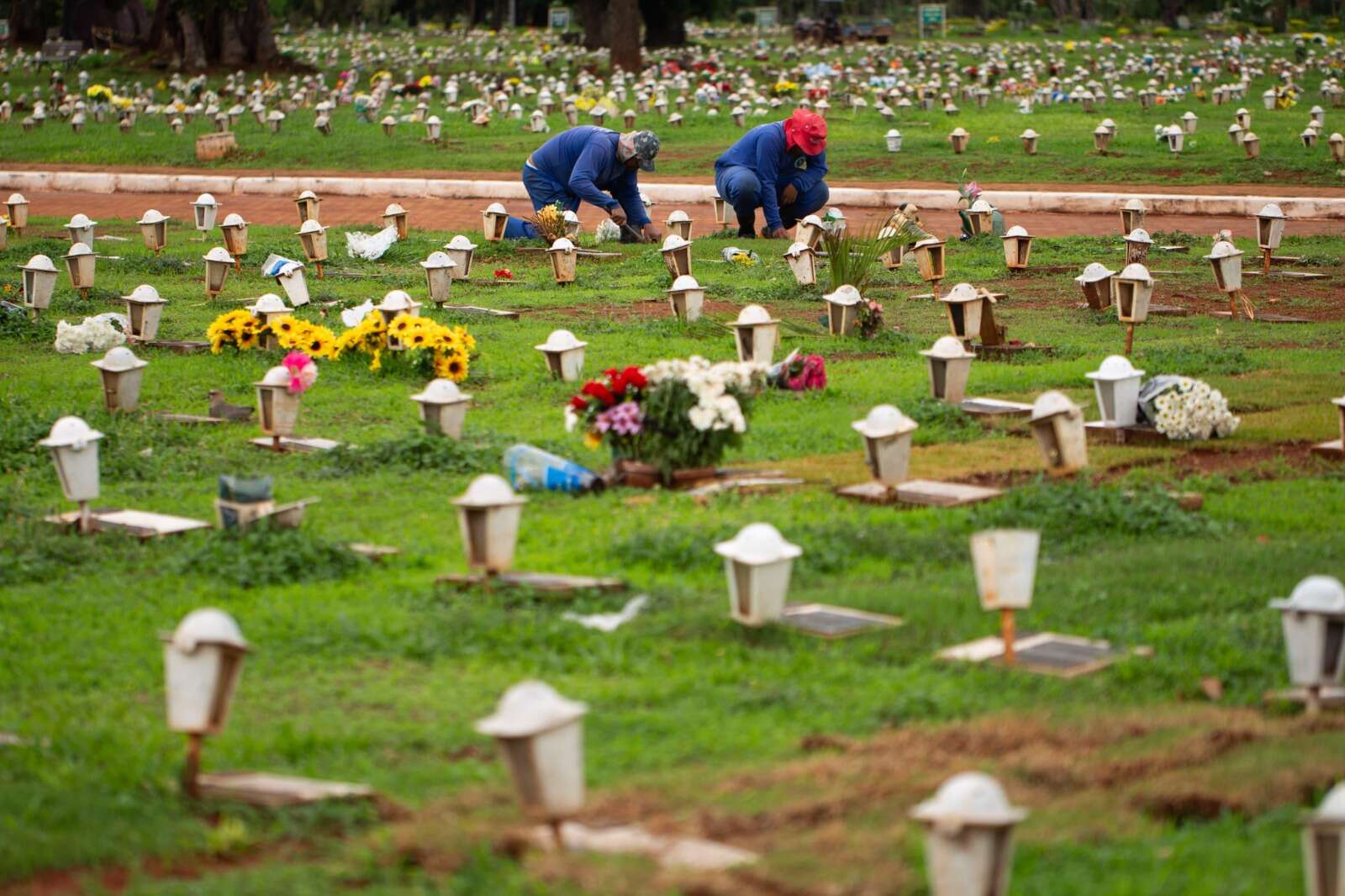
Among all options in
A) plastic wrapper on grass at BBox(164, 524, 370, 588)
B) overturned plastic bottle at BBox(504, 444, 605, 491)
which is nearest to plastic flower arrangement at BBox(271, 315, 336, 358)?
overturned plastic bottle at BBox(504, 444, 605, 491)

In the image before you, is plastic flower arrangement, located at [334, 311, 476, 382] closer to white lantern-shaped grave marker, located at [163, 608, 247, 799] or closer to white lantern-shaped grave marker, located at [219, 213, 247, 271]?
white lantern-shaped grave marker, located at [219, 213, 247, 271]

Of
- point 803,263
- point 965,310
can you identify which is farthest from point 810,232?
point 965,310

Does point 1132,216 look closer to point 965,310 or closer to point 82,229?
point 965,310

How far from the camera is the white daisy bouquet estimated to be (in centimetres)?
1008

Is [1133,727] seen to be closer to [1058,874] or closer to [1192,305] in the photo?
[1058,874]

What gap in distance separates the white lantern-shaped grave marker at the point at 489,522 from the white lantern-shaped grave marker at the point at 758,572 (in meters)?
0.95

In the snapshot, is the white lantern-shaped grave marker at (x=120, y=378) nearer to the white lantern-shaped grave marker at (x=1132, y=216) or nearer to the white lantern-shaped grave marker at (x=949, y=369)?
the white lantern-shaped grave marker at (x=949, y=369)

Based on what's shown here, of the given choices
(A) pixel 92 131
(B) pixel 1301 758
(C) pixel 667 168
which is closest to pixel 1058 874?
(B) pixel 1301 758

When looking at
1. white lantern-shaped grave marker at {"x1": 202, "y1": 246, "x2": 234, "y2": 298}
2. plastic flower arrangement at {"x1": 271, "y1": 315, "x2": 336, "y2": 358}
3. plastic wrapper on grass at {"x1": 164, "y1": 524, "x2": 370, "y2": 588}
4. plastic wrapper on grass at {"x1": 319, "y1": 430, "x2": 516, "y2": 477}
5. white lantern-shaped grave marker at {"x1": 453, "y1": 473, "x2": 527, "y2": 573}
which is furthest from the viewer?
white lantern-shaped grave marker at {"x1": 202, "y1": 246, "x2": 234, "y2": 298}

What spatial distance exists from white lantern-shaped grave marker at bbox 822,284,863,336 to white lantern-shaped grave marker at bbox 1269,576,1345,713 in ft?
25.7

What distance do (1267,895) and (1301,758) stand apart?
0.97 m

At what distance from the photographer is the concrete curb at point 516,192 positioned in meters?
22.2

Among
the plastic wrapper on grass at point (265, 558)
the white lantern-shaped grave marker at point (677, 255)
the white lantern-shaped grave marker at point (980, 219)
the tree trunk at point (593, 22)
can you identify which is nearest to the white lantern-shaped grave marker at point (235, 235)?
the white lantern-shaped grave marker at point (677, 255)

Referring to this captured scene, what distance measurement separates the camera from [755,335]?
1157 centimetres
